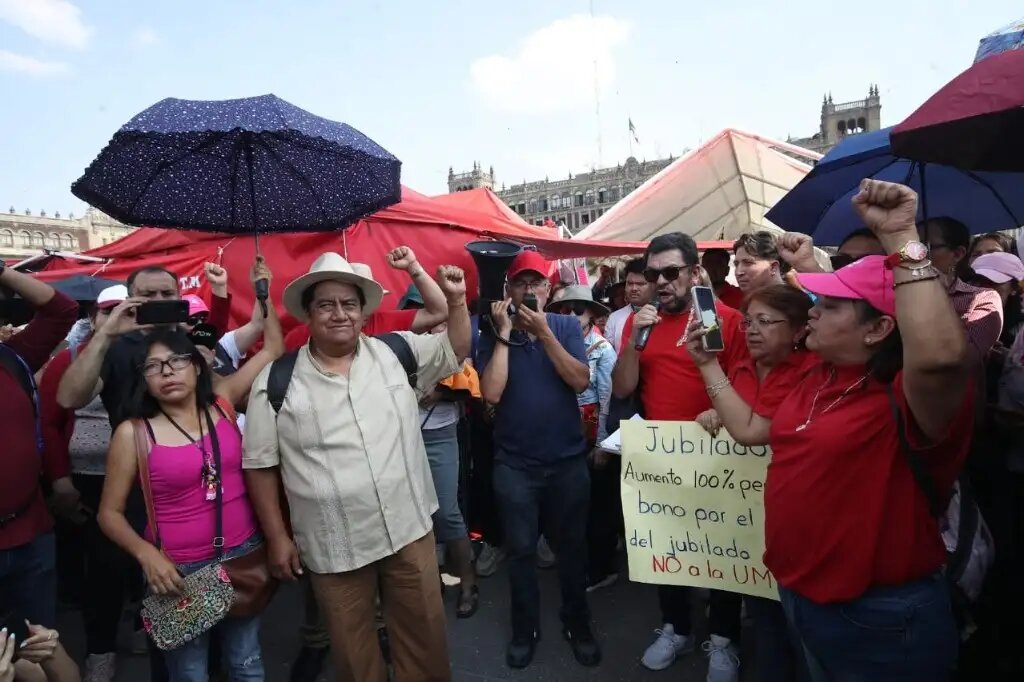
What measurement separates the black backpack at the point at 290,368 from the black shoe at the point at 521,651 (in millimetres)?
1544

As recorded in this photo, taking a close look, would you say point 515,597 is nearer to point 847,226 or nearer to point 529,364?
point 529,364

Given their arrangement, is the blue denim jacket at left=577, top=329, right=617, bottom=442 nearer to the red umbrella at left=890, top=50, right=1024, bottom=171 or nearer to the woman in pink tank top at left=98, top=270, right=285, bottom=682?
the woman in pink tank top at left=98, top=270, right=285, bottom=682

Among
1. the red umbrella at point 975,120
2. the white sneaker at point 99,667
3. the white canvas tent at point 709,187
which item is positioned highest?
the white canvas tent at point 709,187

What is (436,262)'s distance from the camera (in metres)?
5.68

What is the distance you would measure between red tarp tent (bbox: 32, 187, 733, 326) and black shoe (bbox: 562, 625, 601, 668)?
3.24 m

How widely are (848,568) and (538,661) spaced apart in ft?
6.73

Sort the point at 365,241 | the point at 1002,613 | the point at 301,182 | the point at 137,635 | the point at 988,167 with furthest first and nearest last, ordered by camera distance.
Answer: the point at 365,241, the point at 137,635, the point at 301,182, the point at 1002,613, the point at 988,167

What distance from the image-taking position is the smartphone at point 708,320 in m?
2.26

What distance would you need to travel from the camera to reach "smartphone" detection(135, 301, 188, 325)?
2.54m

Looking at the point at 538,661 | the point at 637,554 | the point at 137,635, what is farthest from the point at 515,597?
the point at 137,635

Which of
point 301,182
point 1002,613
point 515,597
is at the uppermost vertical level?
point 301,182

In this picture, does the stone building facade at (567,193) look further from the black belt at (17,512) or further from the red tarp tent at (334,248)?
the black belt at (17,512)

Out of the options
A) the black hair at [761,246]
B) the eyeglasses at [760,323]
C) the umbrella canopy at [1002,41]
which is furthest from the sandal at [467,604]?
the umbrella canopy at [1002,41]

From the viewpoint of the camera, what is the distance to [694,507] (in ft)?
8.86
